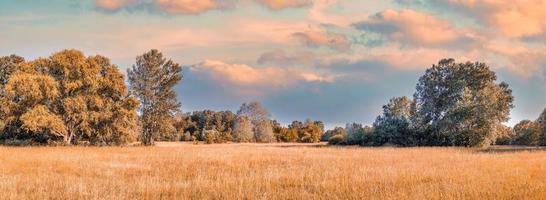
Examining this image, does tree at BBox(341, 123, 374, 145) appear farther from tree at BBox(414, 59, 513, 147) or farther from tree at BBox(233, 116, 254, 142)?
tree at BBox(233, 116, 254, 142)

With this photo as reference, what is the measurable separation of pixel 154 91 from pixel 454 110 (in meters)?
36.2

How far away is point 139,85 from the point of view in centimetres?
6388

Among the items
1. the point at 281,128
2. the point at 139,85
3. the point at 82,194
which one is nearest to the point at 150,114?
the point at 139,85

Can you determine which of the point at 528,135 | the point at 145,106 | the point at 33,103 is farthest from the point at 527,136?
the point at 33,103

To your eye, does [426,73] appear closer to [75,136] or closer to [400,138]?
[400,138]

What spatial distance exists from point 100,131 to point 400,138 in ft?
124

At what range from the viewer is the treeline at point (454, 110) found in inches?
2249

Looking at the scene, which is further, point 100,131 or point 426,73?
point 426,73

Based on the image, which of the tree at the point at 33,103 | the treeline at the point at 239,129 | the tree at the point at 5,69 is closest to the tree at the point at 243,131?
the treeline at the point at 239,129

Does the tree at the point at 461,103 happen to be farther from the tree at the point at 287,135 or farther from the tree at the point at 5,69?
the tree at the point at 287,135

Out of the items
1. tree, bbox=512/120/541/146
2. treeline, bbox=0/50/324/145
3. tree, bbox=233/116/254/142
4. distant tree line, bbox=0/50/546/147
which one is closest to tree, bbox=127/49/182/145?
distant tree line, bbox=0/50/546/147

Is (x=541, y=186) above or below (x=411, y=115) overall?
below

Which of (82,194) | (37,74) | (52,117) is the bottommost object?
(82,194)

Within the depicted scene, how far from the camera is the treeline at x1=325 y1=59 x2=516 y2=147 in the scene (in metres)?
57.1
